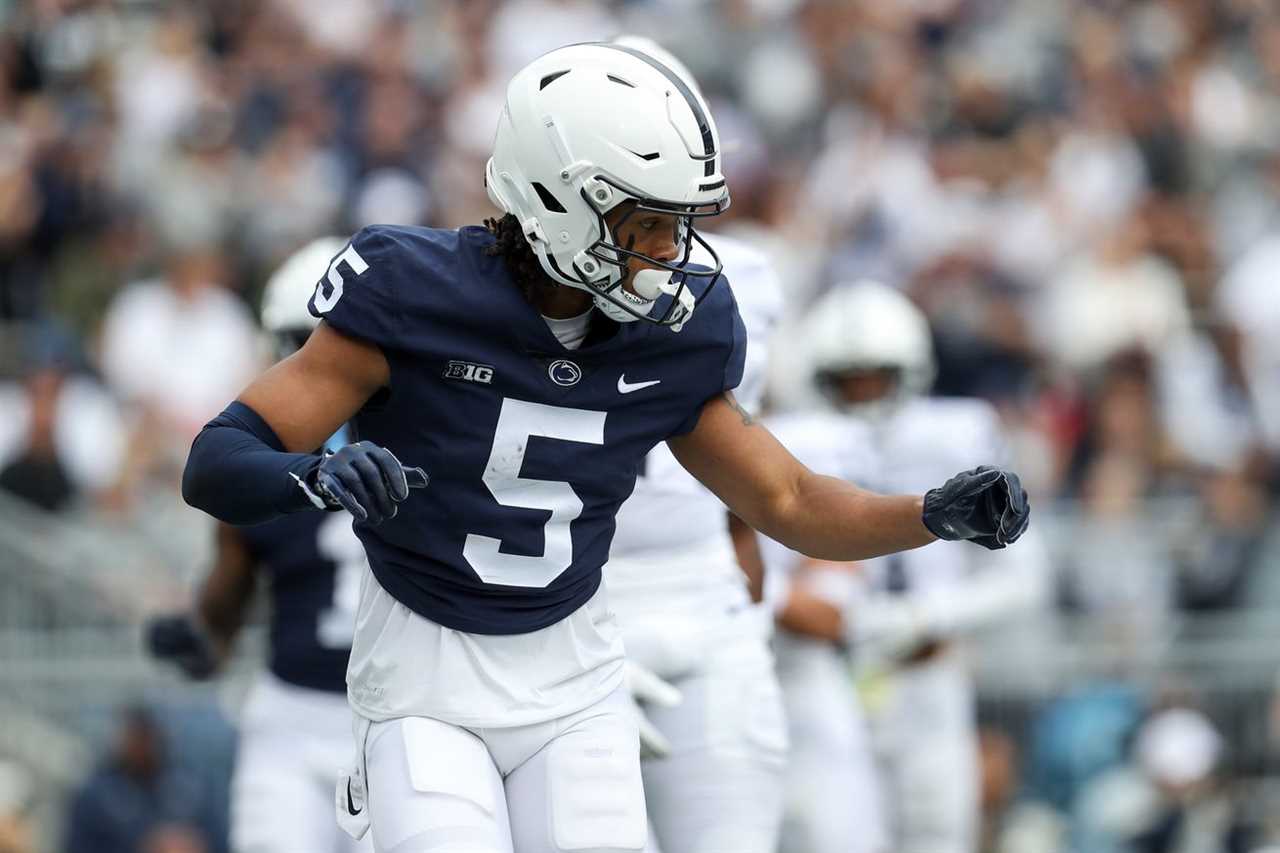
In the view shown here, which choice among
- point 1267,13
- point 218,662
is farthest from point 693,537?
point 1267,13

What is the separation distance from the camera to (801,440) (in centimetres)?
687

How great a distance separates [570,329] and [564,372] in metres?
0.09

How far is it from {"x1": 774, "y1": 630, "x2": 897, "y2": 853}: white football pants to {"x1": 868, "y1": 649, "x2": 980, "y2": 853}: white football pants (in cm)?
20

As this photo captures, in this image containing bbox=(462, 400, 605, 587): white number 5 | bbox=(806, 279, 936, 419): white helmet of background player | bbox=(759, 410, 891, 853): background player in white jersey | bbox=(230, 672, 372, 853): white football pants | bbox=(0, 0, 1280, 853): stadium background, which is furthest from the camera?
bbox=(0, 0, 1280, 853): stadium background

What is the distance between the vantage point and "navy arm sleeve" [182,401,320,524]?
3.66m

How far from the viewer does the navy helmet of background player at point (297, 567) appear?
5.89 metres

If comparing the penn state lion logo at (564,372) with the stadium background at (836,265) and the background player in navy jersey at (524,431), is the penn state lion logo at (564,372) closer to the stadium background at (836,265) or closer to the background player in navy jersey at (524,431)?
the background player in navy jersey at (524,431)

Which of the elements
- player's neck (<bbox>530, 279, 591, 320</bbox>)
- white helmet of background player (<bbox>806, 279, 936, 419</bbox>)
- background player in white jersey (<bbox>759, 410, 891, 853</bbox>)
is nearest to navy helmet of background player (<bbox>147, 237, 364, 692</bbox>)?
background player in white jersey (<bbox>759, 410, 891, 853</bbox>)

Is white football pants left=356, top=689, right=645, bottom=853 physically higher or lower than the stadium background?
lower

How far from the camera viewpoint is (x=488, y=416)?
399 centimetres

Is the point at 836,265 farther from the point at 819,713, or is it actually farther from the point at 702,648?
the point at 702,648

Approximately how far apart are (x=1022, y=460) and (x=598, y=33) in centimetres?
443

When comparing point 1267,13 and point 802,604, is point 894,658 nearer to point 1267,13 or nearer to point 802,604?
point 802,604

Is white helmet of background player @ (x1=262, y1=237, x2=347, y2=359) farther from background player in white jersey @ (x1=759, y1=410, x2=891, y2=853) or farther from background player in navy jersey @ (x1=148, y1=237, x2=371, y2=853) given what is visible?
background player in white jersey @ (x1=759, y1=410, x2=891, y2=853)
